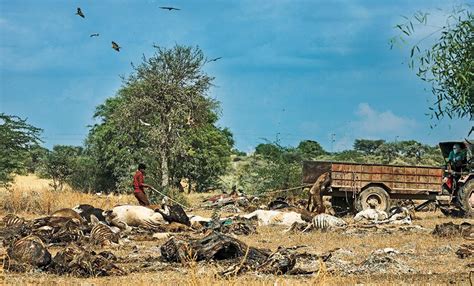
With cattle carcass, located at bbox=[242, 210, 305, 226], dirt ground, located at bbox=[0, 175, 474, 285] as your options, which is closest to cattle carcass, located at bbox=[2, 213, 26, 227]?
dirt ground, located at bbox=[0, 175, 474, 285]

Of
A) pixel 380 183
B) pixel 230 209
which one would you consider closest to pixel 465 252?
pixel 380 183

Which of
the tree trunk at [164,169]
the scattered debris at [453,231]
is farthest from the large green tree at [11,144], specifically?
the scattered debris at [453,231]

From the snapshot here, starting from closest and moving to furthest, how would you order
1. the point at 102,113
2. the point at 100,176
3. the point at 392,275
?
the point at 392,275, the point at 100,176, the point at 102,113

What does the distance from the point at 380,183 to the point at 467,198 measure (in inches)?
101

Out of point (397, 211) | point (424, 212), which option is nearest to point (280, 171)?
point (424, 212)

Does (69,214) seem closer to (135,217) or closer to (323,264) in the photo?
(135,217)

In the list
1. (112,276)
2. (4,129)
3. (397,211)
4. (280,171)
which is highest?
(4,129)

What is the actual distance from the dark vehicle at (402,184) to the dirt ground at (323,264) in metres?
2.85

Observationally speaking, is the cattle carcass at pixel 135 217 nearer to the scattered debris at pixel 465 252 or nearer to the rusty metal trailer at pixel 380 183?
the rusty metal trailer at pixel 380 183

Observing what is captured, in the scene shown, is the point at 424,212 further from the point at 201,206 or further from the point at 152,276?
the point at 152,276

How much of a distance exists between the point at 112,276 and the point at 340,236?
7259 millimetres

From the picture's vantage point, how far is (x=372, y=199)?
23.0 m

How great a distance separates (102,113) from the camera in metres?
64.5

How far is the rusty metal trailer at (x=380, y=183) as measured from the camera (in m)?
22.7
